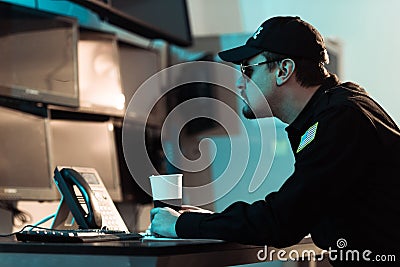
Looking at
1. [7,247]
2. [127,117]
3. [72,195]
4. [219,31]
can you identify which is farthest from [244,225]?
[219,31]

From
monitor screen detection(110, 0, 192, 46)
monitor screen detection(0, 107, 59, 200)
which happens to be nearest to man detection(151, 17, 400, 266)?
monitor screen detection(0, 107, 59, 200)

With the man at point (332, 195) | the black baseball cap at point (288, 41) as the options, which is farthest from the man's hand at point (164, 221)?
the black baseball cap at point (288, 41)

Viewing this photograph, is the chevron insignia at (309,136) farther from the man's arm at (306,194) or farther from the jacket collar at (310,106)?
the jacket collar at (310,106)

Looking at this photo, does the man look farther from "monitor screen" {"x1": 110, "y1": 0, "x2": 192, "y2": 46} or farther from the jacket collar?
"monitor screen" {"x1": 110, "y1": 0, "x2": 192, "y2": 46}

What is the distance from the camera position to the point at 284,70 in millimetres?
1861

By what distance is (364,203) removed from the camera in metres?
1.66

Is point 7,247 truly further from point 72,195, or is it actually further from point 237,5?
point 237,5

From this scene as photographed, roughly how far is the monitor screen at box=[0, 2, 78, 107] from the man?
3.34 ft

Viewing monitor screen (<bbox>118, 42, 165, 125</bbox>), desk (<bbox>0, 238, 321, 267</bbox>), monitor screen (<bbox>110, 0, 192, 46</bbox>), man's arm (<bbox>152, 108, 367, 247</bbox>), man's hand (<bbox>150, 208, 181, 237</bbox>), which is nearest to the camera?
desk (<bbox>0, 238, 321, 267</bbox>)

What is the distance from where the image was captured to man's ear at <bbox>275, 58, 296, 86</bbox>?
1.85 meters

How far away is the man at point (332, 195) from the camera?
157 cm

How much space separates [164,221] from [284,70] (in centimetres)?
51

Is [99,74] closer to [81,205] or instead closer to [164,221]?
[81,205]

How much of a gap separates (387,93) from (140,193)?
175cm
